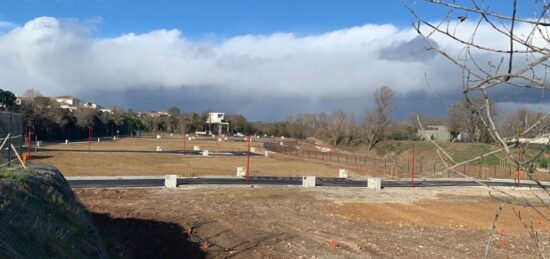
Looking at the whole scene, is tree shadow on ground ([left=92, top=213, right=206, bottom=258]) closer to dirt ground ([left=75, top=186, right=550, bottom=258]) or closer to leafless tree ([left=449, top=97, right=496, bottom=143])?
dirt ground ([left=75, top=186, right=550, bottom=258])

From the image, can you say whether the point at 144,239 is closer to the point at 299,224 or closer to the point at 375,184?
the point at 299,224

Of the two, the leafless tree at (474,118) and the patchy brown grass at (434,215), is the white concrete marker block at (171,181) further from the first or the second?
the leafless tree at (474,118)

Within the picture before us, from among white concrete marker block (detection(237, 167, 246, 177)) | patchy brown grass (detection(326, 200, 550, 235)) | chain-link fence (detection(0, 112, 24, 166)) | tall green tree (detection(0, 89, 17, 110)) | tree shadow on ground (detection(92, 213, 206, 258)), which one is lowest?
patchy brown grass (detection(326, 200, 550, 235))

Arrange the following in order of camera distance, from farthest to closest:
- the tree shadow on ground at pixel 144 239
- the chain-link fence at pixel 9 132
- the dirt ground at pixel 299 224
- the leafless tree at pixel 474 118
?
the chain-link fence at pixel 9 132, the dirt ground at pixel 299 224, the tree shadow on ground at pixel 144 239, the leafless tree at pixel 474 118

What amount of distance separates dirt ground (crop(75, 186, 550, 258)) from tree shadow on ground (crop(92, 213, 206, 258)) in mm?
38

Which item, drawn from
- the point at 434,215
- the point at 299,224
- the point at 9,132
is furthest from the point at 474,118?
the point at 434,215

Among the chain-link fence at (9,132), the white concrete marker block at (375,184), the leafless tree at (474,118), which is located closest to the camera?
the leafless tree at (474,118)

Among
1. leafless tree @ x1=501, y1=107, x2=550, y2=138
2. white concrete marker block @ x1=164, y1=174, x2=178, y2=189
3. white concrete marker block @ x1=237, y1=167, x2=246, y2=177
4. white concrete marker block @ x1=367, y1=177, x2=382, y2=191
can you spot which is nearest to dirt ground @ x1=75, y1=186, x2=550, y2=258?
white concrete marker block @ x1=164, y1=174, x2=178, y2=189

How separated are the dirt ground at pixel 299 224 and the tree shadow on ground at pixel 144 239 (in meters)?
0.04

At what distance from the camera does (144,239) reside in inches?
750

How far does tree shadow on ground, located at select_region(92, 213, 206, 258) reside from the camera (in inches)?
672

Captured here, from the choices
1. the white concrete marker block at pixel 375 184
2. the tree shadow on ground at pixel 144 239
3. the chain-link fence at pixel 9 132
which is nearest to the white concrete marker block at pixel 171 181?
the chain-link fence at pixel 9 132

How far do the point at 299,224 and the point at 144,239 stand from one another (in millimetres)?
6735

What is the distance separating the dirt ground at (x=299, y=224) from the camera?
59.2 feet
